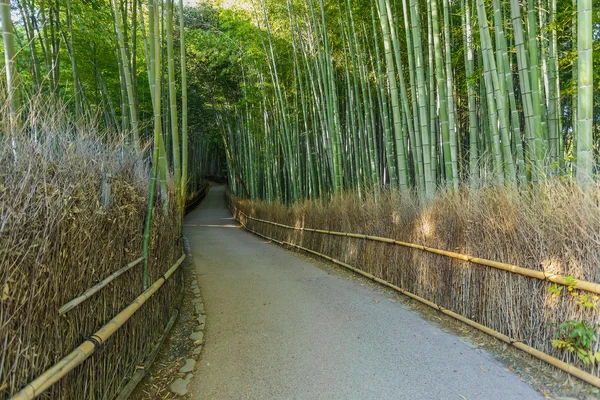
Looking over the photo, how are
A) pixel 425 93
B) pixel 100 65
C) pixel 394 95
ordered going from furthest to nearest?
pixel 100 65
pixel 394 95
pixel 425 93

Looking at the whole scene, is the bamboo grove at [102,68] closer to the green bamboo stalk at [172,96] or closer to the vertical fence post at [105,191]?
the green bamboo stalk at [172,96]

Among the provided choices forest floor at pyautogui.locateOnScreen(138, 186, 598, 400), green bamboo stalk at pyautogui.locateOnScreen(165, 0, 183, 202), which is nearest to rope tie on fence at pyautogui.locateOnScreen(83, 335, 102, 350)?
forest floor at pyautogui.locateOnScreen(138, 186, 598, 400)

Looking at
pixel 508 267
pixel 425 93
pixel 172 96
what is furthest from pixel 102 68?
pixel 508 267

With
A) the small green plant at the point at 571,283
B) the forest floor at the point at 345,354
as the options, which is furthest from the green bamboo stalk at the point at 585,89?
the forest floor at the point at 345,354

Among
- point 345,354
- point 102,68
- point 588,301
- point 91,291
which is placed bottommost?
point 345,354

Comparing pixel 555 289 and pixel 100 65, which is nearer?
pixel 555 289

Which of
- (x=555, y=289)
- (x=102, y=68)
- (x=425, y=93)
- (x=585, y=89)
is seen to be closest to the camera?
(x=555, y=289)

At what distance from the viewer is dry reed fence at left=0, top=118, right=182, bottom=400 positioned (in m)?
1.28

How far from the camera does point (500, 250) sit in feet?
9.06

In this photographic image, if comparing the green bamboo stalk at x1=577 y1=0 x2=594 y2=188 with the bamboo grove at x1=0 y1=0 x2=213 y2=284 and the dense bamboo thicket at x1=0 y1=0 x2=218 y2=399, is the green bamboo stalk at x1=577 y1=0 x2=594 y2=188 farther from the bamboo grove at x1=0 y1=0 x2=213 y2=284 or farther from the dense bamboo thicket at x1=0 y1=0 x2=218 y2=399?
the bamboo grove at x1=0 y1=0 x2=213 y2=284

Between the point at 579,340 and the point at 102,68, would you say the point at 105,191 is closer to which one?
the point at 579,340

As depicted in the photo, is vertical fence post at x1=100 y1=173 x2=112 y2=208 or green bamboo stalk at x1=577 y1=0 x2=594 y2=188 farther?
green bamboo stalk at x1=577 y1=0 x2=594 y2=188

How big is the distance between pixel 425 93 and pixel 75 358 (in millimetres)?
4036

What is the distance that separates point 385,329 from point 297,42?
6.67 metres
